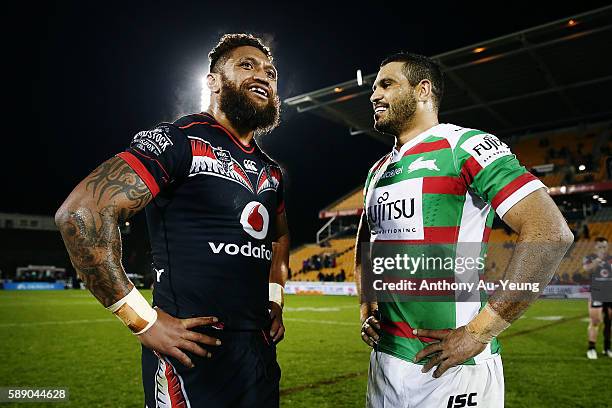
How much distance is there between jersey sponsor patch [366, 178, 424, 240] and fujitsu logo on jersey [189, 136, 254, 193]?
2.44 ft

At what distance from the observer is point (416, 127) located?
283 cm

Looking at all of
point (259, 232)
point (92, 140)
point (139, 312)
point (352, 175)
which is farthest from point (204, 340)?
Result: point (92, 140)

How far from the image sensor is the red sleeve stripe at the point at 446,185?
240 cm

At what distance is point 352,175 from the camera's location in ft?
163

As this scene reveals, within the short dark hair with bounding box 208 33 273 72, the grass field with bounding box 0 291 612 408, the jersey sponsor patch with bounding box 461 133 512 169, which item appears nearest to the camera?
the jersey sponsor patch with bounding box 461 133 512 169

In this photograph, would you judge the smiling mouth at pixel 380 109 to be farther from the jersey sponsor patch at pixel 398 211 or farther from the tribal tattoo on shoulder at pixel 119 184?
the tribal tattoo on shoulder at pixel 119 184

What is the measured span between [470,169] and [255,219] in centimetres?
106

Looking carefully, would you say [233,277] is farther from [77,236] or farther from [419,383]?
[419,383]

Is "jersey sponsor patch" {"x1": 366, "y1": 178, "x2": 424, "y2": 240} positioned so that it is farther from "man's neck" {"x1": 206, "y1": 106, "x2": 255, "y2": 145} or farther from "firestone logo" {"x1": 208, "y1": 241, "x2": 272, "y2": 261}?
"man's neck" {"x1": 206, "y1": 106, "x2": 255, "y2": 145}

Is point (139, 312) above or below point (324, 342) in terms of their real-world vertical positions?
above

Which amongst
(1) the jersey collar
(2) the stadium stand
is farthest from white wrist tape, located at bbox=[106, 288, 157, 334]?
(2) the stadium stand

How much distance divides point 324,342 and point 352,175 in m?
40.1

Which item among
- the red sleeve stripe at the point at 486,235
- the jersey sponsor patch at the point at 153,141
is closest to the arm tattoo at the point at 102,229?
the jersey sponsor patch at the point at 153,141

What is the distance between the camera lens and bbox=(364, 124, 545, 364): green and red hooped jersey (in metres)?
2.28
